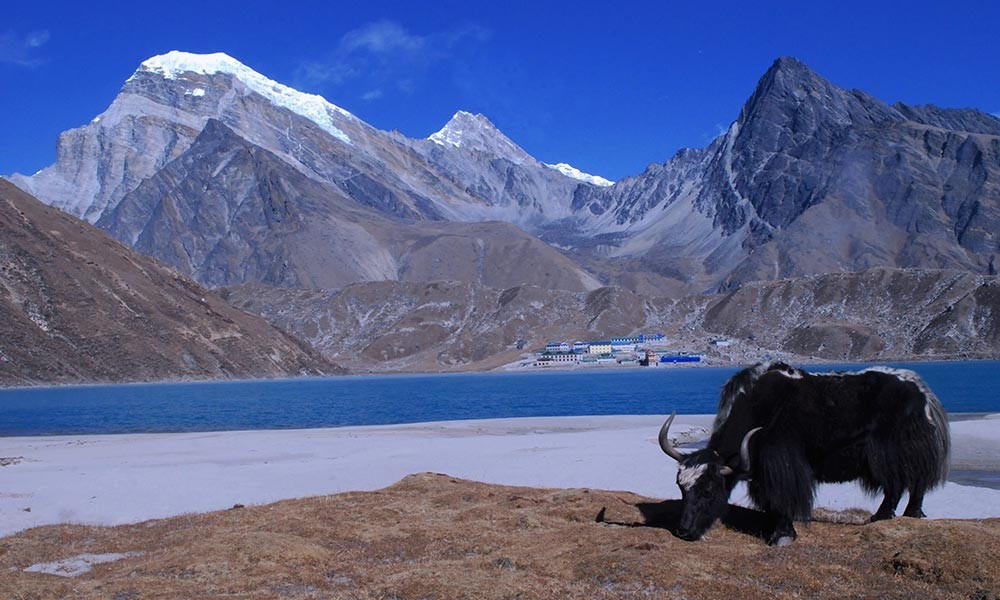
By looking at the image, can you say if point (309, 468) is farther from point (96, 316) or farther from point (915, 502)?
point (96, 316)

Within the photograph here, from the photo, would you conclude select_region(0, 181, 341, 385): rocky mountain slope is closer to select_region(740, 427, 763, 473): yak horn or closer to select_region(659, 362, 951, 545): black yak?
select_region(659, 362, 951, 545): black yak

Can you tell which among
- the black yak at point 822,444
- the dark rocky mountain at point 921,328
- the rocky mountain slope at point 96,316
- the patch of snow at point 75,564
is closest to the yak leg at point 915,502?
the black yak at point 822,444

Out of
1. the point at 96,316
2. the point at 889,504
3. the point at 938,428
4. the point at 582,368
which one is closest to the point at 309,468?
the point at 889,504

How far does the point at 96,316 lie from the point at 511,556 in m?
138

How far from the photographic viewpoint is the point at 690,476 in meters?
12.9

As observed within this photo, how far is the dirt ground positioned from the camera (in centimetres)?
1022

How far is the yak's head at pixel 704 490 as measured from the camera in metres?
12.7

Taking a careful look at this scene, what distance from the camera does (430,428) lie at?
52.6 meters

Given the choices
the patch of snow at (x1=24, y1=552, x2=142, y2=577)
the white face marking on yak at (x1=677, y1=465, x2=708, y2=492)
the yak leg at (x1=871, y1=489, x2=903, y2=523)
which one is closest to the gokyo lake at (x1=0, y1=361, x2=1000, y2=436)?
the patch of snow at (x1=24, y1=552, x2=142, y2=577)

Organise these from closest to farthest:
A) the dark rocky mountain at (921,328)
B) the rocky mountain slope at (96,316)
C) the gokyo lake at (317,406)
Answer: the gokyo lake at (317,406) → the rocky mountain slope at (96,316) → the dark rocky mountain at (921,328)

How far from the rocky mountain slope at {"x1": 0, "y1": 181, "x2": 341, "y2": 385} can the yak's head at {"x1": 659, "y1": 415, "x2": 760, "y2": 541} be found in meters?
127

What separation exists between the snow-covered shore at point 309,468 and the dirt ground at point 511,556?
390 cm

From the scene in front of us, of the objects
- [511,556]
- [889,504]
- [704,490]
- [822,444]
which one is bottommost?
[511,556]

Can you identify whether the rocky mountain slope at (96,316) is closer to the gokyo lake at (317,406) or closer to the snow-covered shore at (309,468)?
the gokyo lake at (317,406)
